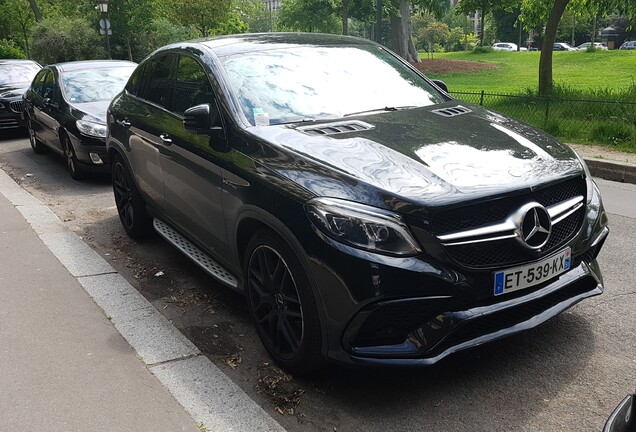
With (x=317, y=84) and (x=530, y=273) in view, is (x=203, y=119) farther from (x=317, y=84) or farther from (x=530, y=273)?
(x=530, y=273)

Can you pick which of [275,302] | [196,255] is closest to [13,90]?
[196,255]

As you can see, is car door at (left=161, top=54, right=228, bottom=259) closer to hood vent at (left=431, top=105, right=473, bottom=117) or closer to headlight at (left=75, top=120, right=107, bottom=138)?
hood vent at (left=431, top=105, right=473, bottom=117)

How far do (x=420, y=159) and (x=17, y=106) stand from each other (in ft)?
42.9

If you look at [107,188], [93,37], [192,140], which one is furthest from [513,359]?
[93,37]

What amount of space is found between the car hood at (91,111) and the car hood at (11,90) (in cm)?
560

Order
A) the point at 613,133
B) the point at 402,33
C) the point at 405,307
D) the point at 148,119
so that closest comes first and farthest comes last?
1. the point at 405,307
2. the point at 148,119
3. the point at 613,133
4. the point at 402,33

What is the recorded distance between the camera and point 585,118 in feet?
36.0

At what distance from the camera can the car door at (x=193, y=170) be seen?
13.4 feet

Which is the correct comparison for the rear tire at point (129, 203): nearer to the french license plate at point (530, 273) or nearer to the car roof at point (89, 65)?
the french license plate at point (530, 273)

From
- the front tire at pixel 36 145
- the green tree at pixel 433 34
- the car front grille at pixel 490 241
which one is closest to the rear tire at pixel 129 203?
the car front grille at pixel 490 241

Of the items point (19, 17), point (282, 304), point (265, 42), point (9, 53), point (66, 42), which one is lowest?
point (282, 304)

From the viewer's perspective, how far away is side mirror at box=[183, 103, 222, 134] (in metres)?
3.99

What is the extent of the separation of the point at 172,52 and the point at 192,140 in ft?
3.89

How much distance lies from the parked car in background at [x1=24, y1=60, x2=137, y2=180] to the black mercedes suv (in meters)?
4.63
